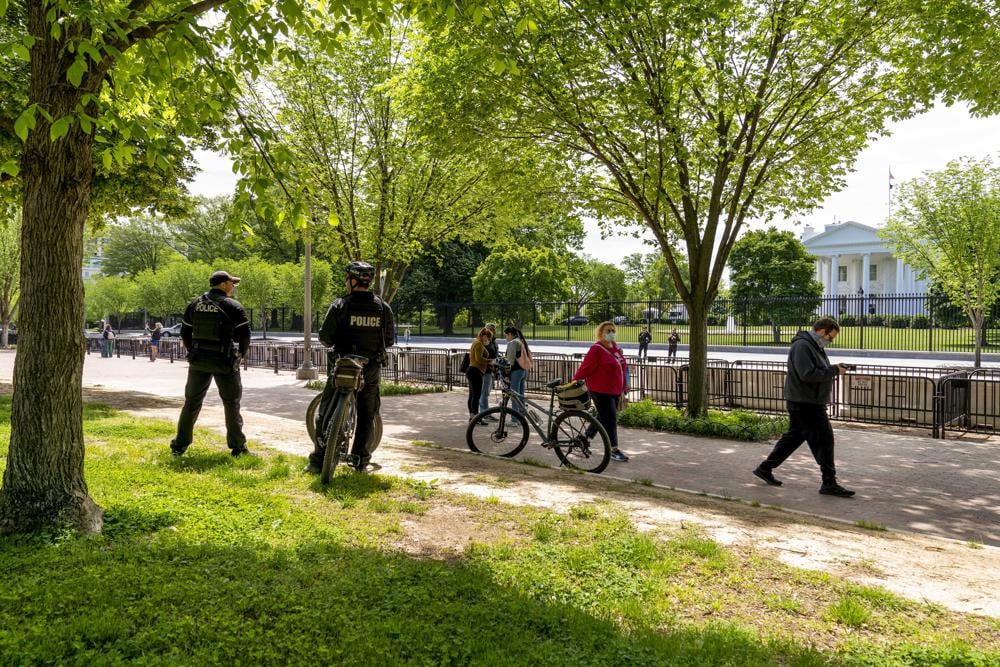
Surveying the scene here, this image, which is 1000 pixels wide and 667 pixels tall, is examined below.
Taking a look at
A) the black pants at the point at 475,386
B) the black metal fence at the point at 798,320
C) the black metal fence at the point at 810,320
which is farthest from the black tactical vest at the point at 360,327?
the black metal fence at the point at 810,320

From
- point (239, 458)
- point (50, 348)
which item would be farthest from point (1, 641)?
point (239, 458)

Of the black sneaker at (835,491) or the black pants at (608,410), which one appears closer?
the black sneaker at (835,491)

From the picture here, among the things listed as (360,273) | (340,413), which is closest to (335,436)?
(340,413)

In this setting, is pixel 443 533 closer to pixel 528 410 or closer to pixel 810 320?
pixel 528 410

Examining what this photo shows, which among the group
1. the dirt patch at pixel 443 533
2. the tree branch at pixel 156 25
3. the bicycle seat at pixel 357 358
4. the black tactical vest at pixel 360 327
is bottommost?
the dirt patch at pixel 443 533

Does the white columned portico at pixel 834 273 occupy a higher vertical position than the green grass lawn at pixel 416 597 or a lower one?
higher

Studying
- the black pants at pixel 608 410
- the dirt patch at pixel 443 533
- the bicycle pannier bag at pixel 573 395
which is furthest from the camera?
the black pants at pixel 608 410

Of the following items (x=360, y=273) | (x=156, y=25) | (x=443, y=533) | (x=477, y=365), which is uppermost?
(x=156, y=25)

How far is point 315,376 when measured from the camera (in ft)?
67.5

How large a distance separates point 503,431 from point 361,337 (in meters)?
2.90

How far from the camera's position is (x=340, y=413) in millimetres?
6109

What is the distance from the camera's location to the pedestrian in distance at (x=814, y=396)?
7.18 meters

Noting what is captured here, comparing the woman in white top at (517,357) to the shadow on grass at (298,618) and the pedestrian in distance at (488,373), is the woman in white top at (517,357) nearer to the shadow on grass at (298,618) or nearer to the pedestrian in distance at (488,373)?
the pedestrian in distance at (488,373)

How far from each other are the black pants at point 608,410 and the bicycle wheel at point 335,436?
356cm
